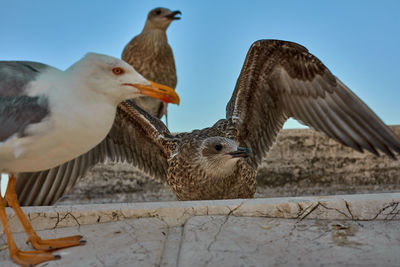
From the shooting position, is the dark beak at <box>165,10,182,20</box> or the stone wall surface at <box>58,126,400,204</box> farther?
the dark beak at <box>165,10,182,20</box>

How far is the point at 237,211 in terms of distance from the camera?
1718mm

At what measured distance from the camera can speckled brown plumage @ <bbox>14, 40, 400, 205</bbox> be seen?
8.07 feet

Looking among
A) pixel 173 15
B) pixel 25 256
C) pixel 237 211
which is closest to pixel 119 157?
pixel 237 211

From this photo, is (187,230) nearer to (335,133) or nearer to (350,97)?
(335,133)

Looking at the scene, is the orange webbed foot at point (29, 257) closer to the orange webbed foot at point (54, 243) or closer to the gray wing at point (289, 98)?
the orange webbed foot at point (54, 243)

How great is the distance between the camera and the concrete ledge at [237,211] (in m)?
1.69

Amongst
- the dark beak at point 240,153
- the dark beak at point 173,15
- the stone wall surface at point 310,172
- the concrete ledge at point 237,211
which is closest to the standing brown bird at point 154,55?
the dark beak at point 173,15

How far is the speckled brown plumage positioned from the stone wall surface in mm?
1335

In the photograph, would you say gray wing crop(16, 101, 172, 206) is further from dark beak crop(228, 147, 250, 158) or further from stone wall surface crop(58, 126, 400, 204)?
stone wall surface crop(58, 126, 400, 204)

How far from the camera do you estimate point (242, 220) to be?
65.4 inches

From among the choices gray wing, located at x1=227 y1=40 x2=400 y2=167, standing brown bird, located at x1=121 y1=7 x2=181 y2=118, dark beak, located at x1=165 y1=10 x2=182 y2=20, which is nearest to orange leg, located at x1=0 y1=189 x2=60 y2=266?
gray wing, located at x1=227 y1=40 x2=400 y2=167

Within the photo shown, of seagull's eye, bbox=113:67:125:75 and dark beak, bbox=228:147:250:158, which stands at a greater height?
seagull's eye, bbox=113:67:125:75

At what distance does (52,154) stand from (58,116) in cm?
12

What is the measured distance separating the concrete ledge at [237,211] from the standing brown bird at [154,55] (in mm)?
3358
